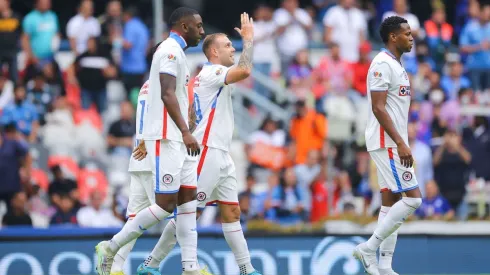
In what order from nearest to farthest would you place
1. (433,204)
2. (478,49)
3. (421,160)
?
(433,204)
(421,160)
(478,49)

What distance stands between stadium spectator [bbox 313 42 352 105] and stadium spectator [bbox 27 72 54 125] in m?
4.64

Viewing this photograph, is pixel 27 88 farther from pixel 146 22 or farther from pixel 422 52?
pixel 422 52

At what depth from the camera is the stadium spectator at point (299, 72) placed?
67.6 feet

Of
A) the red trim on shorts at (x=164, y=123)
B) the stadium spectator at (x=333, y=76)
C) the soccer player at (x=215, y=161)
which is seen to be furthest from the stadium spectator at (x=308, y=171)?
the red trim on shorts at (x=164, y=123)

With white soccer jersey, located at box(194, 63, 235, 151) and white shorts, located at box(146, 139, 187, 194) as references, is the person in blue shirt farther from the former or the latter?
white shorts, located at box(146, 139, 187, 194)

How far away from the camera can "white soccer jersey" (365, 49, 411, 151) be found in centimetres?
1181

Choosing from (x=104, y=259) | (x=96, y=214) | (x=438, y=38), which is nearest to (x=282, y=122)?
(x=438, y=38)

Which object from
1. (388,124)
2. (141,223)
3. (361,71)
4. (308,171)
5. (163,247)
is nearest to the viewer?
(141,223)

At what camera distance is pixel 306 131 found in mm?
19656

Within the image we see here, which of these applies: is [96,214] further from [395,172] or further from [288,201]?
[395,172]

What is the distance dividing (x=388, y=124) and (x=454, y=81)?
386 inches

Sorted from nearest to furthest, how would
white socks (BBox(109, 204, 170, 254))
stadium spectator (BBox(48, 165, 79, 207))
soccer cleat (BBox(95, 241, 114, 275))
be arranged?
1. white socks (BBox(109, 204, 170, 254))
2. soccer cleat (BBox(95, 241, 114, 275))
3. stadium spectator (BBox(48, 165, 79, 207))

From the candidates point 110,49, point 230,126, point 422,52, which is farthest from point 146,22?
point 230,126

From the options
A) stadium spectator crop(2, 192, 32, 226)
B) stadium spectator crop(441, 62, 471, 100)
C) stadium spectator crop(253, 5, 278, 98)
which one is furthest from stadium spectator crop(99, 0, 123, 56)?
stadium spectator crop(441, 62, 471, 100)
